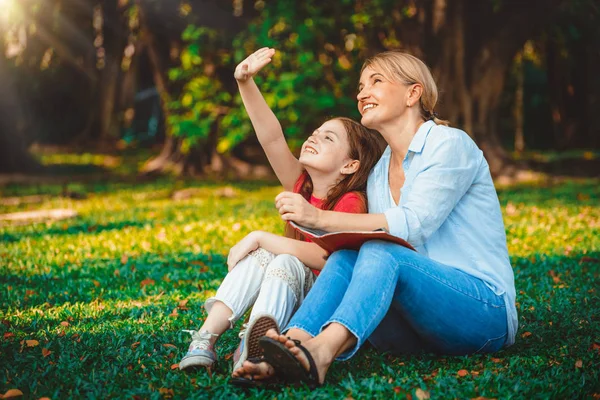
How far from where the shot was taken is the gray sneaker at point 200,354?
3.45 m

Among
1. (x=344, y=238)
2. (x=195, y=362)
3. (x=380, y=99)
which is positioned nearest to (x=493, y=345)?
(x=344, y=238)

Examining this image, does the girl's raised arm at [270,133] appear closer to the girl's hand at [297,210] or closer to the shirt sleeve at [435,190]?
the girl's hand at [297,210]

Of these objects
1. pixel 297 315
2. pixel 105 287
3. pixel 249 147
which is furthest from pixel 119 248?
pixel 249 147

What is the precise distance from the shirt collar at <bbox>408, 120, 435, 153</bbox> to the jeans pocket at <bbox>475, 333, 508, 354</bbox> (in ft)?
3.35

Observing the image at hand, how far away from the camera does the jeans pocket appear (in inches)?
142

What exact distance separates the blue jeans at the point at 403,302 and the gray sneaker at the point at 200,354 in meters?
0.55

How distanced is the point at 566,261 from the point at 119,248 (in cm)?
439

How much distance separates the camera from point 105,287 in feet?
19.1

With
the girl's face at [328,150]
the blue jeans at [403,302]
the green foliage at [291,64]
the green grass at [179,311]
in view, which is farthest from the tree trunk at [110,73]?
the blue jeans at [403,302]

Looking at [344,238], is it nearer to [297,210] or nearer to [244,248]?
[297,210]

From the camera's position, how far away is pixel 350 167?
3.90m

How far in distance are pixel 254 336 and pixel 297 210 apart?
23.6 inches

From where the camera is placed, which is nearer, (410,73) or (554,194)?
(410,73)

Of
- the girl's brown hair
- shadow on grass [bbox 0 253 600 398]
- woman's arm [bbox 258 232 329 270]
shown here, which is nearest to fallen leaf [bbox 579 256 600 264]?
shadow on grass [bbox 0 253 600 398]
